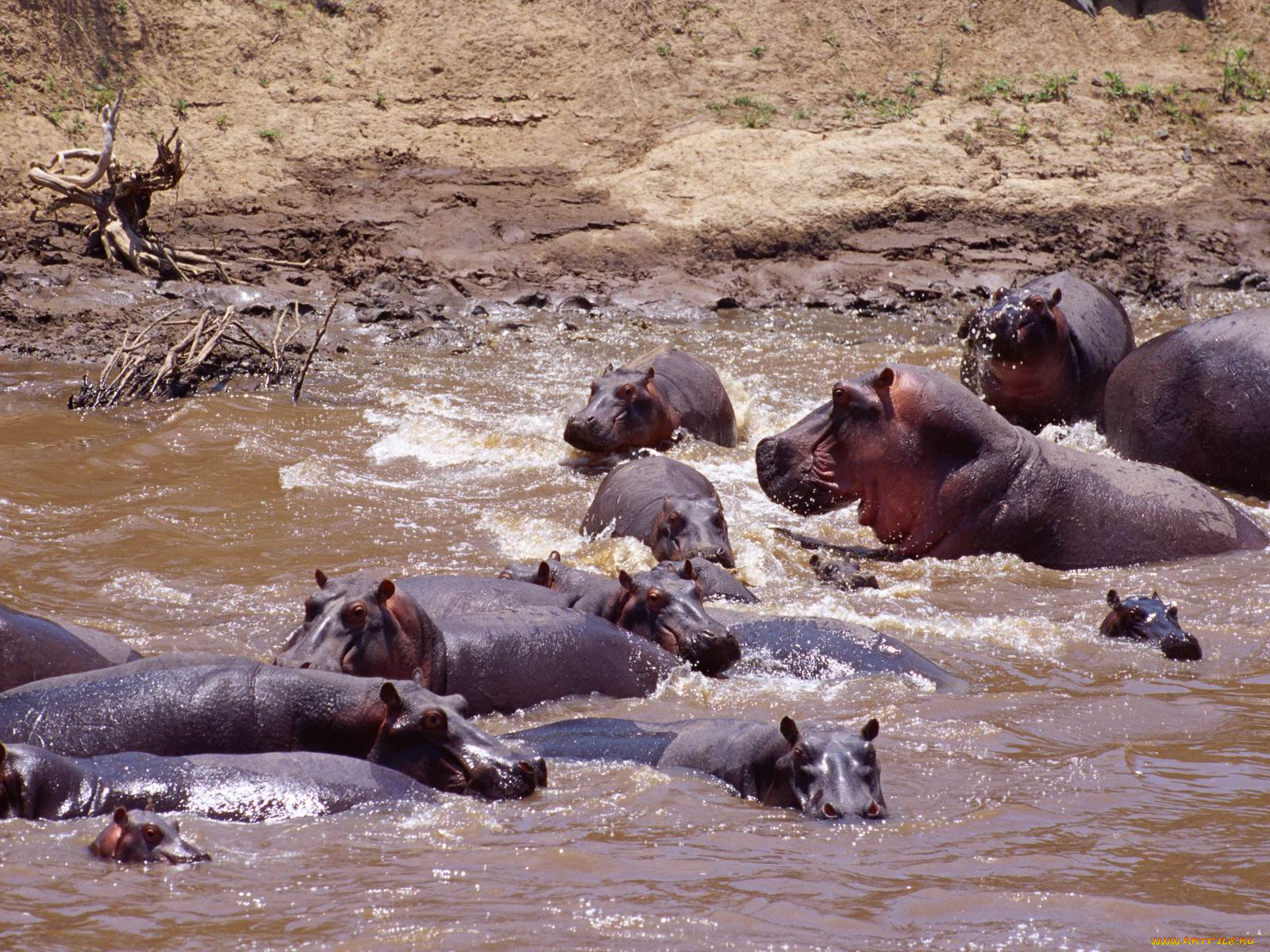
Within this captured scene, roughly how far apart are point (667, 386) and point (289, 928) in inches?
301

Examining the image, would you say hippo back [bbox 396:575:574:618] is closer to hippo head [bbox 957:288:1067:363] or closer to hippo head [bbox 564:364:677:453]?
hippo head [bbox 564:364:677:453]

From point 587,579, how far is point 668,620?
981 mm

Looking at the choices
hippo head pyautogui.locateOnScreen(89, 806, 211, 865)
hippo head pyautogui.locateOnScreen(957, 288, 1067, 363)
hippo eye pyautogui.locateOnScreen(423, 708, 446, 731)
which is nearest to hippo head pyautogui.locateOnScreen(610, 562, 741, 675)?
hippo eye pyautogui.locateOnScreen(423, 708, 446, 731)

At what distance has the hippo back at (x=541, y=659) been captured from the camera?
5.73 metres

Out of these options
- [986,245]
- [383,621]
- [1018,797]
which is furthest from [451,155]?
[1018,797]

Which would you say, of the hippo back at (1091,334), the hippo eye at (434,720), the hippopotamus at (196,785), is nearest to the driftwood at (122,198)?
the hippo back at (1091,334)

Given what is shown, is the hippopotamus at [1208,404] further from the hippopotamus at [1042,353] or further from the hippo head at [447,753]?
the hippo head at [447,753]

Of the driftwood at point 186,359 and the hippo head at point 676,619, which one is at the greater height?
the hippo head at point 676,619

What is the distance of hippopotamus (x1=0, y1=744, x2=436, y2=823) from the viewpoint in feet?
13.5

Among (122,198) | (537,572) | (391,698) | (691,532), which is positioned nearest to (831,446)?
(691,532)

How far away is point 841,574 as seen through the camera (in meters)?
7.43

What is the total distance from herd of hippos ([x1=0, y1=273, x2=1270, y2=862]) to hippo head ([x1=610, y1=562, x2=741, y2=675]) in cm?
1

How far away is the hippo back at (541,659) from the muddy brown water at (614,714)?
104mm

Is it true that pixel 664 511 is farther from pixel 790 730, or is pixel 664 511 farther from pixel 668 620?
pixel 790 730
